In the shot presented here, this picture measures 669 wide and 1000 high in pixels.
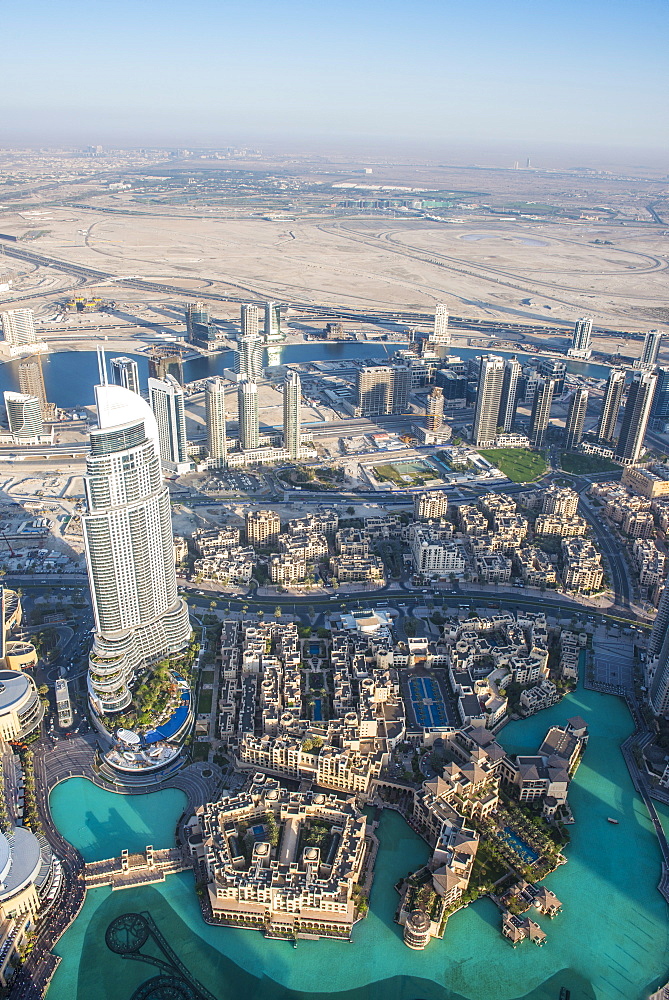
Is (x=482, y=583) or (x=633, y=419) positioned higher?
(x=633, y=419)

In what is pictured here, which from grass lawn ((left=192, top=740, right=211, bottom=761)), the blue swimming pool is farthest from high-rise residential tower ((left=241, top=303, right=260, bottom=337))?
the blue swimming pool

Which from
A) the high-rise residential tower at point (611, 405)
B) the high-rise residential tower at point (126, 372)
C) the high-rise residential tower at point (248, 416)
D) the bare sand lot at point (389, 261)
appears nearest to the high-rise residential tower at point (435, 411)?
the high-rise residential tower at point (611, 405)

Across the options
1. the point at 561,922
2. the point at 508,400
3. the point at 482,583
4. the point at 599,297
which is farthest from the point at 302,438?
the point at 599,297

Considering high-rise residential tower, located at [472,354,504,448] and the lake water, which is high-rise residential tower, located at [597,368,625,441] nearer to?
high-rise residential tower, located at [472,354,504,448]

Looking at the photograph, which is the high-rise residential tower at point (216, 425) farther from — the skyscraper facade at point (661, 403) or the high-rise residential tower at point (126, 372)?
the skyscraper facade at point (661, 403)

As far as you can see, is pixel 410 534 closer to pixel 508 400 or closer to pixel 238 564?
pixel 238 564

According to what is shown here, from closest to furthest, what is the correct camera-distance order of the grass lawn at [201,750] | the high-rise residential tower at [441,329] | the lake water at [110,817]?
1. the lake water at [110,817]
2. the grass lawn at [201,750]
3. the high-rise residential tower at [441,329]

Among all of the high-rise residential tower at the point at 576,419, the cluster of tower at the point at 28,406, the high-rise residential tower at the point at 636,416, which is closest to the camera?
the high-rise residential tower at the point at 636,416

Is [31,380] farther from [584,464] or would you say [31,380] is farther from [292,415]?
[584,464]
